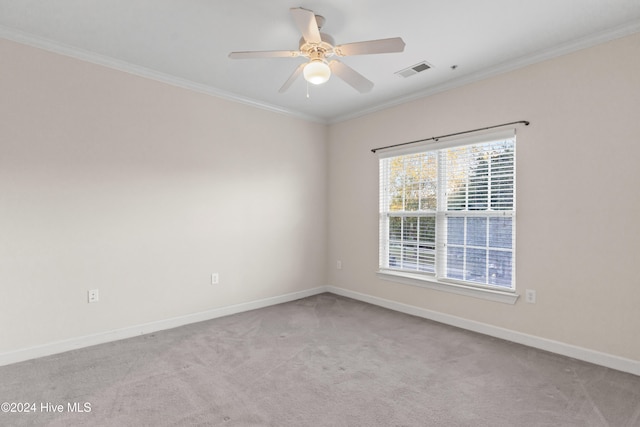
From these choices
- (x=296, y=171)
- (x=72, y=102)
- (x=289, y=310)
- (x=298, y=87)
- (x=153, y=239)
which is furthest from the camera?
(x=296, y=171)

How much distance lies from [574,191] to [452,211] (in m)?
1.11

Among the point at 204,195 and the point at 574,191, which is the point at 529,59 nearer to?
the point at 574,191

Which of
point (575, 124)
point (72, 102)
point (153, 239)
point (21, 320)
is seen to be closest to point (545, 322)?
point (575, 124)

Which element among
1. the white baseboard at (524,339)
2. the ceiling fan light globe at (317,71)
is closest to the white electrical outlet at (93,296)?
the ceiling fan light globe at (317,71)

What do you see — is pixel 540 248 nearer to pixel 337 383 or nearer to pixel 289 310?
pixel 337 383

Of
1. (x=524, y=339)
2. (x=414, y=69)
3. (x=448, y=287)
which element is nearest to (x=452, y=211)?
(x=448, y=287)

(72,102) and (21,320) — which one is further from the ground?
(72,102)

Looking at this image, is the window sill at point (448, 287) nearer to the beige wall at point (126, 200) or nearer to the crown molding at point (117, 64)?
the beige wall at point (126, 200)

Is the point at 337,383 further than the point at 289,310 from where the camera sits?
No

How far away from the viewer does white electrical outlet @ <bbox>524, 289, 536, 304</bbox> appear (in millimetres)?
3017

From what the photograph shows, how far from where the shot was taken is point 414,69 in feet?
10.8

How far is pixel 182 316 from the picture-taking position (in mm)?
3596

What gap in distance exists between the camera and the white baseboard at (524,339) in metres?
2.56

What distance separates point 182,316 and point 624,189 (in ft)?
13.9
